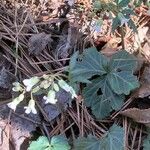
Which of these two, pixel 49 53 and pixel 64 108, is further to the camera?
pixel 49 53

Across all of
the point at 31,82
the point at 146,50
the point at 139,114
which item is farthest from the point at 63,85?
the point at 146,50

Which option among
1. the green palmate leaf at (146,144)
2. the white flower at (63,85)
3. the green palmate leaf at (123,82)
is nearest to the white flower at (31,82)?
the white flower at (63,85)

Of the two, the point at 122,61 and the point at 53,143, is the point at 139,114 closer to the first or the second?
the point at 122,61

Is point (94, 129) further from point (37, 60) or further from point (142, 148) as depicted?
point (37, 60)

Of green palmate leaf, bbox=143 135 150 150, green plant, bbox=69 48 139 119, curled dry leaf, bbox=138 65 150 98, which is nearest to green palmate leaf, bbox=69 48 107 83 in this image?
green plant, bbox=69 48 139 119

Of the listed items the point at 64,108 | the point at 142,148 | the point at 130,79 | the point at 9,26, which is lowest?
the point at 142,148

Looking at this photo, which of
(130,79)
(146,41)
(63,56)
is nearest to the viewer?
(130,79)

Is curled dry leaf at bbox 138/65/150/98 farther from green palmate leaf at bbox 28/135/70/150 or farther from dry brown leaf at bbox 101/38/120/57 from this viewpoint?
green palmate leaf at bbox 28/135/70/150

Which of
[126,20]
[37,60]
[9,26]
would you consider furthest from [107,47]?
[9,26]

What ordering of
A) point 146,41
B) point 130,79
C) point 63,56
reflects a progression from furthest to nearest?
point 146,41, point 63,56, point 130,79
